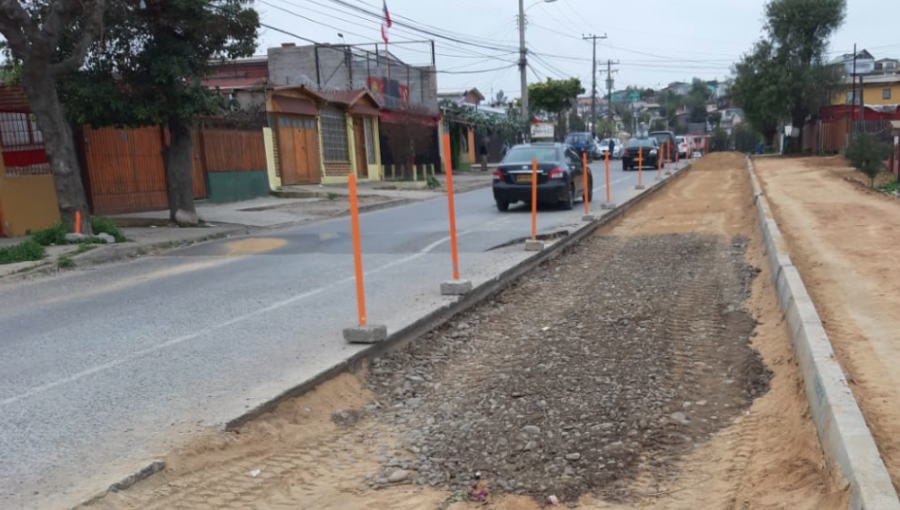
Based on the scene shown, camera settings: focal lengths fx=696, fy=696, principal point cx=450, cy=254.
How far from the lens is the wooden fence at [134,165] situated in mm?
16391

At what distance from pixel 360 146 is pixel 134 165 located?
15498mm

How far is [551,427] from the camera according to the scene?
13.9 feet

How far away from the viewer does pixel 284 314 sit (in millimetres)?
7059

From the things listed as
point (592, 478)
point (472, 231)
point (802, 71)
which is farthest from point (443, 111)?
point (592, 478)

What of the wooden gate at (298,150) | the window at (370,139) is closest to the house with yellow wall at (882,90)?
the window at (370,139)

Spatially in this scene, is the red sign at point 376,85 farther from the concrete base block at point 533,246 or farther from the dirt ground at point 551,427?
the dirt ground at point 551,427

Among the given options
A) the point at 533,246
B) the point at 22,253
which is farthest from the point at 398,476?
the point at 22,253

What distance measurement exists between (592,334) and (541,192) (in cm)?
1012

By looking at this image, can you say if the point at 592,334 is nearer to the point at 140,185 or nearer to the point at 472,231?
the point at 472,231

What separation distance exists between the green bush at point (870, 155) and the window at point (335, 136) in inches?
764

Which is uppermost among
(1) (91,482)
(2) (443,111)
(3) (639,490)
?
(2) (443,111)

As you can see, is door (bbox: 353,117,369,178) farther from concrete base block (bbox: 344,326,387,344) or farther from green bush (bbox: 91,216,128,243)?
concrete base block (bbox: 344,326,387,344)

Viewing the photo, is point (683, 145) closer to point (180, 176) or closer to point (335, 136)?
point (335, 136)

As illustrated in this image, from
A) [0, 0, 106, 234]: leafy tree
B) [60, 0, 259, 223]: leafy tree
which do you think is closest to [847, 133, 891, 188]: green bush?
[60, 0, 259, 223]: leafy tree
